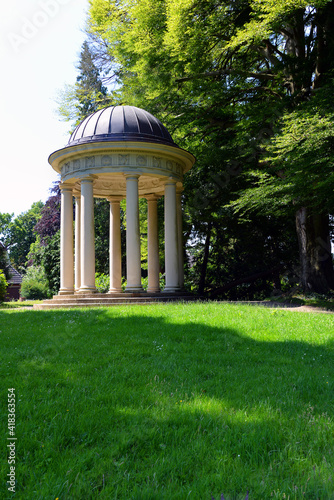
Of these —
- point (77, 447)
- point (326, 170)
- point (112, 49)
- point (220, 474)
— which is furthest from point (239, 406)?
point (112, 49)

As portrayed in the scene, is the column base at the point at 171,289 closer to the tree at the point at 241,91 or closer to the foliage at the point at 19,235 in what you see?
the tree at the point at 241,91

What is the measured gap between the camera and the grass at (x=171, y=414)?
3.90 metres

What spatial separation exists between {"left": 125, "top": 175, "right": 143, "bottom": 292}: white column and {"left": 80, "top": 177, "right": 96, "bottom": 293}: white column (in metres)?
1.65

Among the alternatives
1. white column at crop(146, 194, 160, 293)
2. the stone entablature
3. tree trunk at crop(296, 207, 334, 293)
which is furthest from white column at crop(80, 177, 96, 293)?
tree trunk at crop(296, 207, 334, 293)

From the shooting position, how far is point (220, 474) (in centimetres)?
396

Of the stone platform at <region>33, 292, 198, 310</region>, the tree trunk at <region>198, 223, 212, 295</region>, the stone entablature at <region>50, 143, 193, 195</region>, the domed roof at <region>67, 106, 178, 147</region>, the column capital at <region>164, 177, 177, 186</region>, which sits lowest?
the stone platform at <region>33, 292, 198, 310</region>

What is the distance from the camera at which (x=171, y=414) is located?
543cm

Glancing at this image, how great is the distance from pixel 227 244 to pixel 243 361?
25573 mm

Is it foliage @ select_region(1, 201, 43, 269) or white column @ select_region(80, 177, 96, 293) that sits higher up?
foliage @ select_region(1, 201, 43, 269)

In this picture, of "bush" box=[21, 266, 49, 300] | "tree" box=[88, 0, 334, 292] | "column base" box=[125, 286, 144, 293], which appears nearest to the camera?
"tree" box=[88, 0, 334, 292]

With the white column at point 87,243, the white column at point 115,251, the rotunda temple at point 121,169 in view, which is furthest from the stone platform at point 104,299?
the white column at point 115,251

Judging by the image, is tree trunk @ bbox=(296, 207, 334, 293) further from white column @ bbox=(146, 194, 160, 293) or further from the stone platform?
white column @ bbox=(146, 194, 160, 293)

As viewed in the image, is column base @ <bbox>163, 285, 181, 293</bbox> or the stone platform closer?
the stone platform

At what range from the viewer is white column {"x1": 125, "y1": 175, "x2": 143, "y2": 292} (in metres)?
19.7
